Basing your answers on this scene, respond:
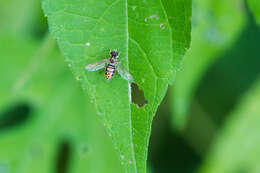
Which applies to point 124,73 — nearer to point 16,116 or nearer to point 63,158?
point 63,158

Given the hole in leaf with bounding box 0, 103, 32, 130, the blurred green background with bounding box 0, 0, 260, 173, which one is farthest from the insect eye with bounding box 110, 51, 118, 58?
the hole in leaf with bounding box 0, 103, 32, 130

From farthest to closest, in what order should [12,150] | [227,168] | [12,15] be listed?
[12,15] → [227,168] → [12,150]

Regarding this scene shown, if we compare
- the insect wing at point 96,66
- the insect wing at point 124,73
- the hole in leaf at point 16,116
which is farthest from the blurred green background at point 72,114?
the insect wing at point 124,73

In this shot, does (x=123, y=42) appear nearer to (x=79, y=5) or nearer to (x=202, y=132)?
(x=79, y=5)

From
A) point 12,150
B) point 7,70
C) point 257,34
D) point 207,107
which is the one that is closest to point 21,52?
point 7,70

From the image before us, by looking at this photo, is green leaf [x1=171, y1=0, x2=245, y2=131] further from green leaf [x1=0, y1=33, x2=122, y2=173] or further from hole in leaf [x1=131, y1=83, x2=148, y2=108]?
hole in leaf [x1=131, y1=83, x2=148, y2=108]

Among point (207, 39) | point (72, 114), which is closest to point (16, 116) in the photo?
point (72, 114)
